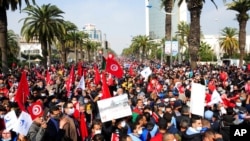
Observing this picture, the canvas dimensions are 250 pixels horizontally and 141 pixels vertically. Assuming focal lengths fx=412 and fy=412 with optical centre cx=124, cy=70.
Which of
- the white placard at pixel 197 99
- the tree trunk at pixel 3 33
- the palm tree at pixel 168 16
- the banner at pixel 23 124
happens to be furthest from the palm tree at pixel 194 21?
the banner at pixel 23 124

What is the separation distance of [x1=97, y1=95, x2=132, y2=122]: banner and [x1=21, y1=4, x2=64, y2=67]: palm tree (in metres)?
34.8

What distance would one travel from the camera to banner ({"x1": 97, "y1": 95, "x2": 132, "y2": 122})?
25.5 ft

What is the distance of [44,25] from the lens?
4206cm

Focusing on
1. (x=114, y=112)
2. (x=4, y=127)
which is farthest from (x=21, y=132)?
(x=114, y=112)

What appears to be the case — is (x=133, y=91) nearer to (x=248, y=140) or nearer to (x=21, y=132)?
(x=21, y=132)

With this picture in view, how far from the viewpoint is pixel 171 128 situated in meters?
7.45

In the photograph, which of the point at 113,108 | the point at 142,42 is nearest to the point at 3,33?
the point at 113,108

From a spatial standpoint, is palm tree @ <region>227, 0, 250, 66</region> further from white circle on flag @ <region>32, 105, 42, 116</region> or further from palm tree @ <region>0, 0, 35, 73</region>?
white circle on flag @ <region>32, 105, 42, 116</region>

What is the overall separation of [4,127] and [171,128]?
10.5 ft

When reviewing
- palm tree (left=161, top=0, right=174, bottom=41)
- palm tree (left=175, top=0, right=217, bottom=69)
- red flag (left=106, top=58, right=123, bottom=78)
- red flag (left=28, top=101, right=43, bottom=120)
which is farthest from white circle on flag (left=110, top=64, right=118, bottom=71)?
palm tree (left=161, top=0, right=174, bottom=41)

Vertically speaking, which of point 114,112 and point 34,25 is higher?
point 34,25

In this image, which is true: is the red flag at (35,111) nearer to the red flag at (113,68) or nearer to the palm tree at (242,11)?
the red flag at (113,68)

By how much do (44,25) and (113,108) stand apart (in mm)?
35491

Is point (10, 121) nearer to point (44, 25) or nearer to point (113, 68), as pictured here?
point (113, 68)
